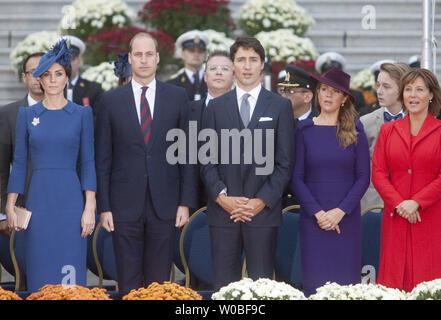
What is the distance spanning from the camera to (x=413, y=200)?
16.5 ft

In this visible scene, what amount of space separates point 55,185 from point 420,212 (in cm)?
→ 232

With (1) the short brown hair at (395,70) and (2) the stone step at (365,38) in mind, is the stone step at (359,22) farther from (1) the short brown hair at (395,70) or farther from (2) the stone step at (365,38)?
(1) the short brown hair at (395,70)

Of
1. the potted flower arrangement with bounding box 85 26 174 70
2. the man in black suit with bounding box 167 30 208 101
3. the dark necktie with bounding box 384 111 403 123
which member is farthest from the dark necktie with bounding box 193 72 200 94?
the dark necktie with bounding box 384 111 403 123

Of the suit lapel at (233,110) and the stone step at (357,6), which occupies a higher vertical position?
the stone step at (357,6)

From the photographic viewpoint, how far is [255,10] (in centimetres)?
1154

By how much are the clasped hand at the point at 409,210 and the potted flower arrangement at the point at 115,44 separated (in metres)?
5.78

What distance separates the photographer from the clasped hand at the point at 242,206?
492cm

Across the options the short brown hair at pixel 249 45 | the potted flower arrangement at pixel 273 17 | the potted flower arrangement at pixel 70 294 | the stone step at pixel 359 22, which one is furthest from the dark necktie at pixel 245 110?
the stone step at pixel 359 22

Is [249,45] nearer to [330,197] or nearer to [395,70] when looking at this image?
[330,197]

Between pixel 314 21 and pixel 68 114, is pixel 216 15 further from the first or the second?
pixel 68 114

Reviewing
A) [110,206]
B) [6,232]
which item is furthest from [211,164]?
[6,232]

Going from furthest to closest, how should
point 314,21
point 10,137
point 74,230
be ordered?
point 314,21 < point 10,137 < point 74,230

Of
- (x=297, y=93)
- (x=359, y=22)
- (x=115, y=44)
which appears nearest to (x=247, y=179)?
(x=297, y=93)

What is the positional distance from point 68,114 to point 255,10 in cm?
693
